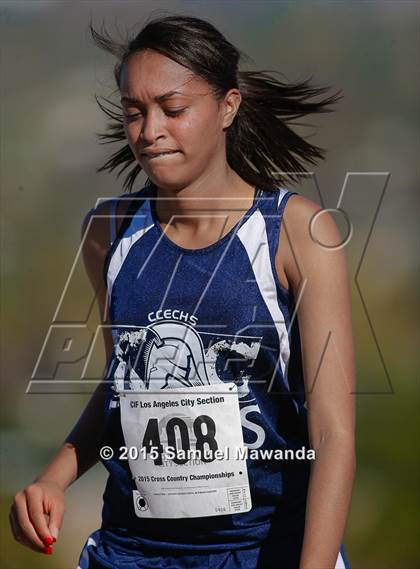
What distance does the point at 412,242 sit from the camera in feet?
14.7

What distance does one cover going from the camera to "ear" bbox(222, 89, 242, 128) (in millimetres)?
2385

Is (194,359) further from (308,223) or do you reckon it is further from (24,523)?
(24,523)

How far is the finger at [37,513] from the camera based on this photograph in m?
2.25

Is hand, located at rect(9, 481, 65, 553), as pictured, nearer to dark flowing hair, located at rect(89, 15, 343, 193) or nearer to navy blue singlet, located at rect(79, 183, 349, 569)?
navy blue singlet, located at rect(79, 183, 349, 569)

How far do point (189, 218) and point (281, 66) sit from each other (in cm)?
173

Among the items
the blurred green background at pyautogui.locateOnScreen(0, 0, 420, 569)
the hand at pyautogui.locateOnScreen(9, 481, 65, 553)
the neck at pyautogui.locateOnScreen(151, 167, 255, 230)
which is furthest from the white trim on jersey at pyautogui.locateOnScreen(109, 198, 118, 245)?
the blurred green background at pyautogui.locateOnScreen(0, 0, 420, 569)

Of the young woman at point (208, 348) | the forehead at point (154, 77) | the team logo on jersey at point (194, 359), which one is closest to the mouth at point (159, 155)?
the young woman at point (208, 348)

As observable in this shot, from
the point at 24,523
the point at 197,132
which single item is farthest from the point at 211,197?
the point at 24,523

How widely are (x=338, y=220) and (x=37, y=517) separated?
213 centimetres

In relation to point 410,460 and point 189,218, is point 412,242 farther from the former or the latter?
point 189,218

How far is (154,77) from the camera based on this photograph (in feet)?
7.36

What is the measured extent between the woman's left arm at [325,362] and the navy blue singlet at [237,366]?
0.20ft

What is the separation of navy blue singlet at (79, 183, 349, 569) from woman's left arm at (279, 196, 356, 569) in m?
0.06

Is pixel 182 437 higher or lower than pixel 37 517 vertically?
higher
